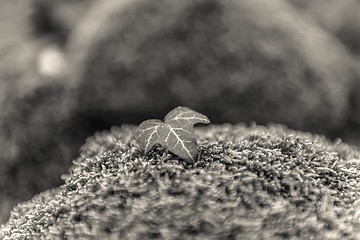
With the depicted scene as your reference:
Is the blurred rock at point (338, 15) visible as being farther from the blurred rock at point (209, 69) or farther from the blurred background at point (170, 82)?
the blurred rock at point (209, 69)

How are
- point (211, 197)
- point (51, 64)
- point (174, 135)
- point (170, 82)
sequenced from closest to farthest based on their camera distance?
point (211, 197) → point (174, 135) → point (170, 82) → point (51, 64)

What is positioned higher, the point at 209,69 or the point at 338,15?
the point at 338,15

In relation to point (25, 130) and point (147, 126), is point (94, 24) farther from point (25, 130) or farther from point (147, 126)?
point (147, 126)

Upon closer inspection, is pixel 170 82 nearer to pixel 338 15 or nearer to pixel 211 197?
pixel 211 197

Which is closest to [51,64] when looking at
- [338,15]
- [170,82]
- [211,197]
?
[170,82]

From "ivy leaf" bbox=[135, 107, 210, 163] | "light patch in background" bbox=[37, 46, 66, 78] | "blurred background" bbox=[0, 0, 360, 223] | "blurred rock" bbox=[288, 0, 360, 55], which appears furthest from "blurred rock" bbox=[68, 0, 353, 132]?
"ivy leaf" bbox=[135, 107, 210, 163]

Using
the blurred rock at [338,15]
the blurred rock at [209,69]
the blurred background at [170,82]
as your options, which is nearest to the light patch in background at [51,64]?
the blurred background at [170,82]

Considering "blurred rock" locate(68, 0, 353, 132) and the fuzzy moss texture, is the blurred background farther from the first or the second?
the fuzzy moss texture
